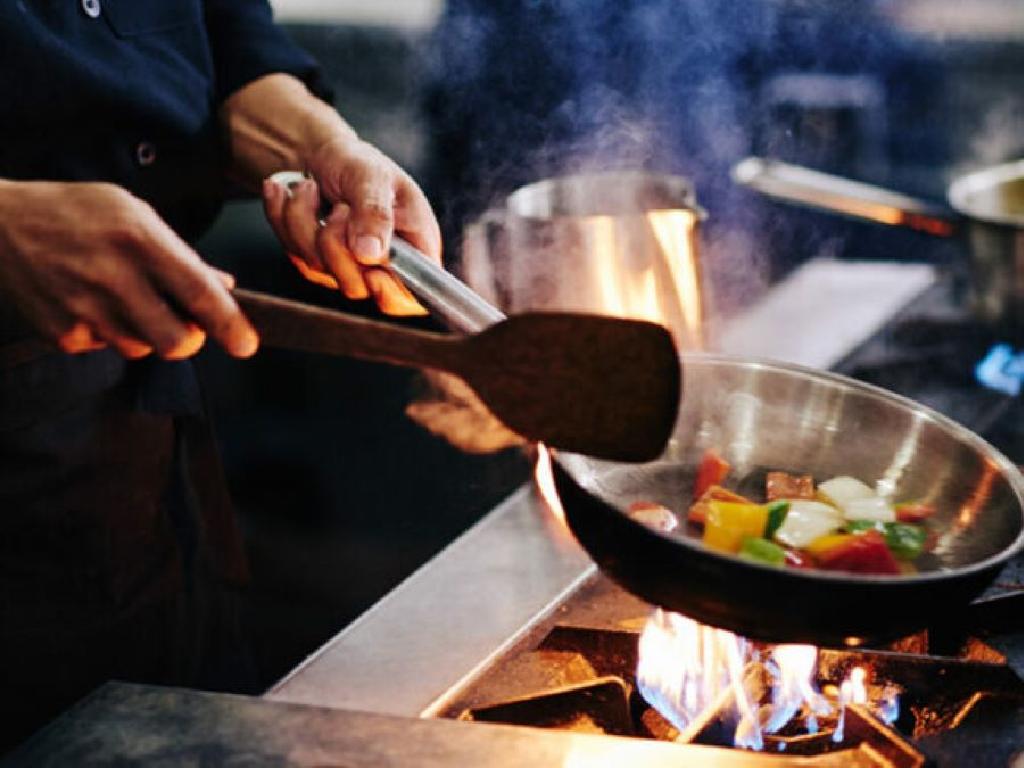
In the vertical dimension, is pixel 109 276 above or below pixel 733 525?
above

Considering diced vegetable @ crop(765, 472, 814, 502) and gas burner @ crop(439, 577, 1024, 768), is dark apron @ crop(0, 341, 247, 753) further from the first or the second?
diced vegetable @ crop(765, 472, 814, 502)

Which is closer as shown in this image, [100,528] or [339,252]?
[339,252]

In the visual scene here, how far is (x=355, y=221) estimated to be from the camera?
4.00 ft

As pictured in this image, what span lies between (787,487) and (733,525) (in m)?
0.17

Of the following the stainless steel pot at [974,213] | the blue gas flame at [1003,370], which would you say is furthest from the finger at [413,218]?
the blue gas flame at [1003,370]

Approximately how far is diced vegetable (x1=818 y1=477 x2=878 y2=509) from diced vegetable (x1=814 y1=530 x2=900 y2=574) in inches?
5.0

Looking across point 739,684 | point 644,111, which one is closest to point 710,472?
point 739,684

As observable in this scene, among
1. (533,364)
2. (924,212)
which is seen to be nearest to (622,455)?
(533,364)

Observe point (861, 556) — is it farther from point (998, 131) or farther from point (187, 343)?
point (998, 131)

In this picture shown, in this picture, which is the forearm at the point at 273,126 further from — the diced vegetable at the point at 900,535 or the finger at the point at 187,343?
the diced vegetable at the point at 900,535

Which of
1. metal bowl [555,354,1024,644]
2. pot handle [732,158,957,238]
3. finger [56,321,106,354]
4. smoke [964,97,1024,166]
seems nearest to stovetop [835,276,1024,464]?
pot handle [732,158,957,238]

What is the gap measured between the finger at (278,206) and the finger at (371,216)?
0.09 m

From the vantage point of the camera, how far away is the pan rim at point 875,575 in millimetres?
848

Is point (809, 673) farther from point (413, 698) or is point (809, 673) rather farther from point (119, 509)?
point (119, 509)
